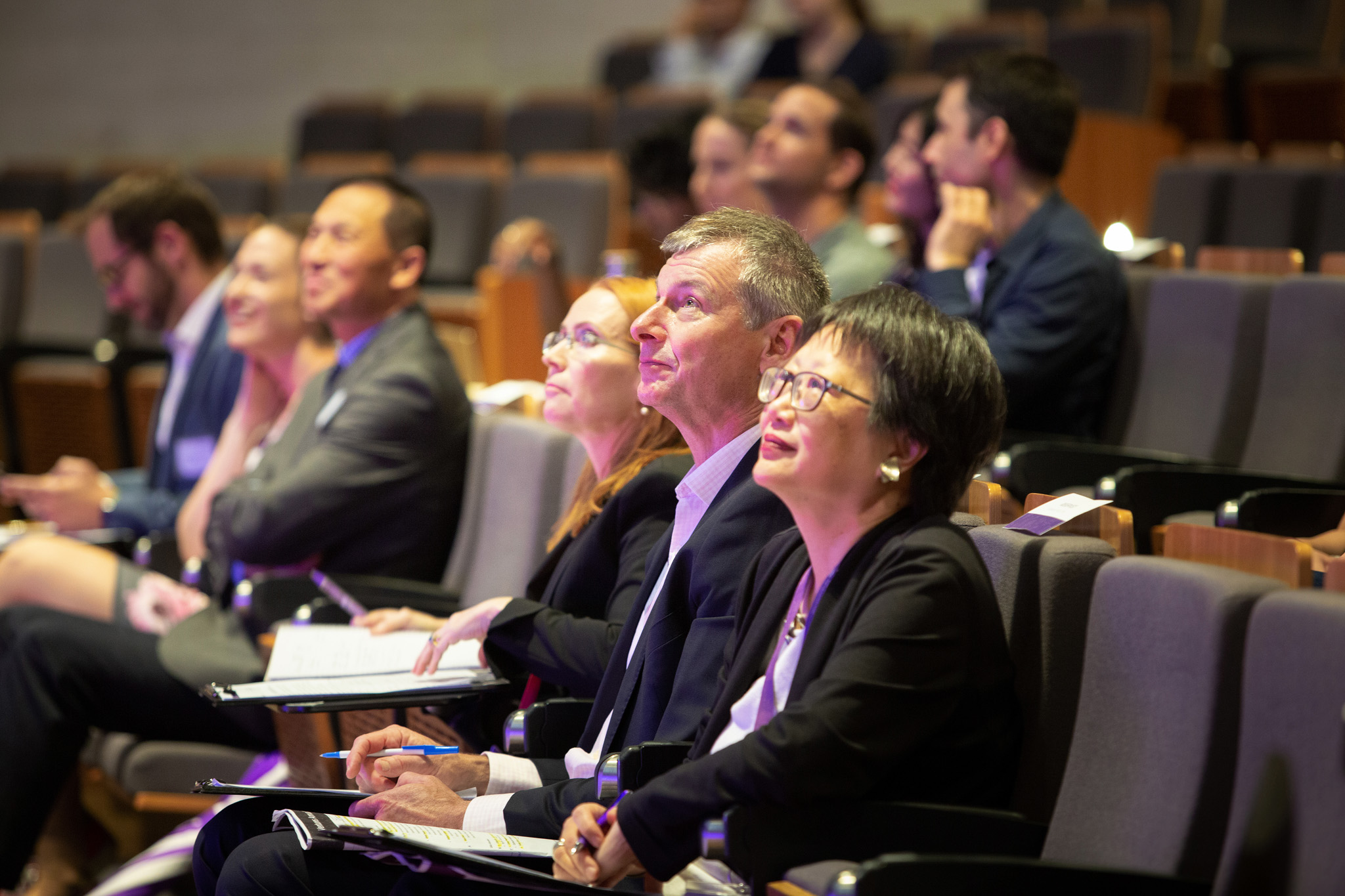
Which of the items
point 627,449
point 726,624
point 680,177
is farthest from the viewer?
point 680,177

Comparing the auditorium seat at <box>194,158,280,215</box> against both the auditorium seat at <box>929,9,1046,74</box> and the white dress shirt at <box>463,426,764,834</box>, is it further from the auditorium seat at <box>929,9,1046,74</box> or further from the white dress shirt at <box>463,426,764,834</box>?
the white dress shirt at <box>463,426,764,834</box>

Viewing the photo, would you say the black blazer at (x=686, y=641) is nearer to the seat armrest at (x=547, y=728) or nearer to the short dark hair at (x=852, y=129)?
the seat armrest at (x=547, y=728)

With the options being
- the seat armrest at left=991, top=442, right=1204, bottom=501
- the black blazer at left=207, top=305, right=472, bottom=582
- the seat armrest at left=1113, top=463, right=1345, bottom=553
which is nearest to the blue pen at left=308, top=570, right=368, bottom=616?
the black blazer at left=207, top=305, right=472, bottom=582

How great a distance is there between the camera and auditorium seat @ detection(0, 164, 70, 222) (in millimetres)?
6074

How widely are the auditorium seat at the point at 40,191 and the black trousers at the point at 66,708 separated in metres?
4.45

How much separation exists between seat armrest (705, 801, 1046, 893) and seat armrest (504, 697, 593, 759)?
485mm

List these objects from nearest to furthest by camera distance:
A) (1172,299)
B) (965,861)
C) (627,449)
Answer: (965,861) → (627,449) → (1172,299)

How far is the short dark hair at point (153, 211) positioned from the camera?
3.08 meters

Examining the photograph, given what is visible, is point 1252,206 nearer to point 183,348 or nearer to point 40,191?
point 183,348

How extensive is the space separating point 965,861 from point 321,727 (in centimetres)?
116

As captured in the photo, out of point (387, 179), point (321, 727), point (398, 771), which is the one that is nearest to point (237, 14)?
point (387, 179)

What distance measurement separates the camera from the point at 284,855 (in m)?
1.30

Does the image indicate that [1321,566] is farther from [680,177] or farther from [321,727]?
[680,177]

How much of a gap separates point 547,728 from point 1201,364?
1.25 metres
